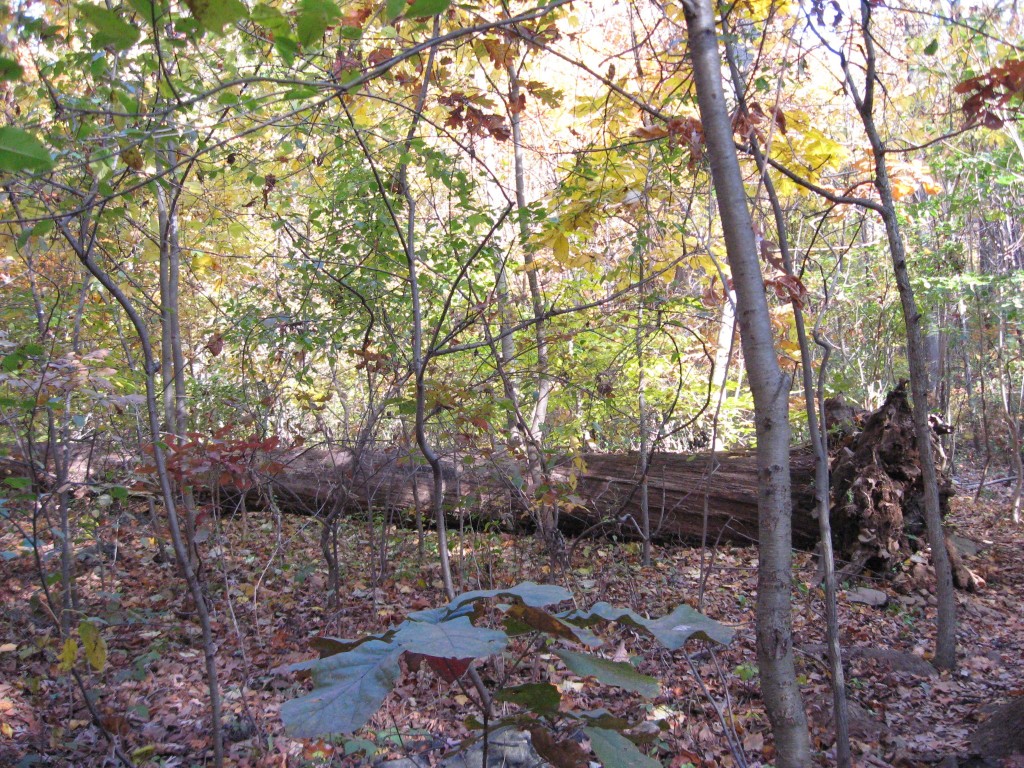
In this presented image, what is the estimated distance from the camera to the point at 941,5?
4449mm

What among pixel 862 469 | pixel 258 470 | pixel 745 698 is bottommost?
pixel 745 698

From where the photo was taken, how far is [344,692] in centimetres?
81

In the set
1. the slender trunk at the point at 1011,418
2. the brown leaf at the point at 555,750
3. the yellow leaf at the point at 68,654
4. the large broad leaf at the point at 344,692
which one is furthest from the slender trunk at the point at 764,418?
the slender trunk at the point at 1011,418

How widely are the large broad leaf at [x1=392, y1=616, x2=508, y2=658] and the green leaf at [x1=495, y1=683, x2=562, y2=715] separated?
6.6 inches

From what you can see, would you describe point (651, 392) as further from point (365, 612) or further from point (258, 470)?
point (258, 470)

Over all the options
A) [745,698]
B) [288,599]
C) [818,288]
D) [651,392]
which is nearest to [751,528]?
[651,392]

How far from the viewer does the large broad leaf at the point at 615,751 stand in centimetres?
97

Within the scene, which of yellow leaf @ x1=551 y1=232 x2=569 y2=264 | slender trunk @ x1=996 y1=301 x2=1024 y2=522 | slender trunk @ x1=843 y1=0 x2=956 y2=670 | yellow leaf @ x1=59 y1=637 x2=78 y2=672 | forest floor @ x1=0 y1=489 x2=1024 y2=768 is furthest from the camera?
slender trunk @ x1=996 y1=301 x2=1024 y2=522

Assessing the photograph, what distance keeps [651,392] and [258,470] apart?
3.80 meters

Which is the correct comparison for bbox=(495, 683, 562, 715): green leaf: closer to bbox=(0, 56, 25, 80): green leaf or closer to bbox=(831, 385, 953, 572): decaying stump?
bbox=(0, 56, 25, 80): green leaf

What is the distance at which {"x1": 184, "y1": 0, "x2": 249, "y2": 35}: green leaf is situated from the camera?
1318 millimetres

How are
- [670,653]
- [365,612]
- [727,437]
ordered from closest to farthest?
[670,653] < [365,612] < [727,437]

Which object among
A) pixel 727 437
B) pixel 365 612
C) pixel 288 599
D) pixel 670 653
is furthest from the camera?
pixel 727 437

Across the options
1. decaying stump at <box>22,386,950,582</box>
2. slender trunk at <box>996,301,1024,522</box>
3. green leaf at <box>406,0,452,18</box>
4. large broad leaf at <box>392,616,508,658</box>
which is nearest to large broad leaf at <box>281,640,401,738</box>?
large broad leaf at <box>392,616,508,658</box>
